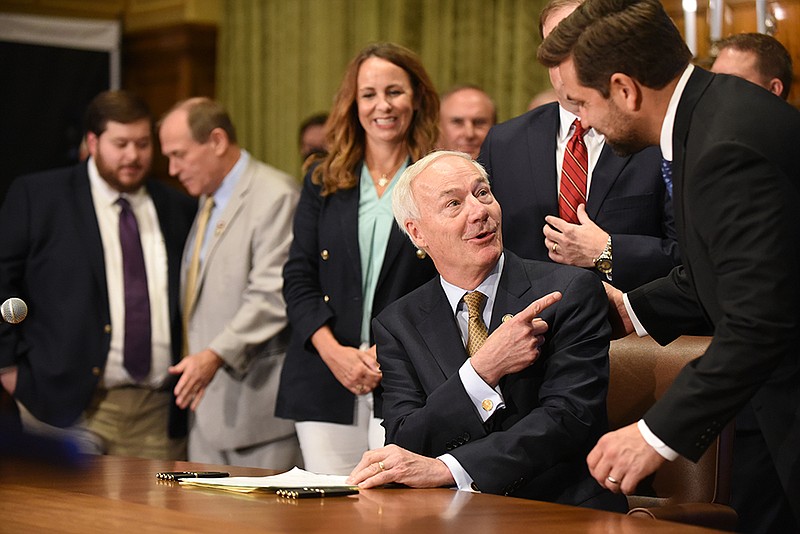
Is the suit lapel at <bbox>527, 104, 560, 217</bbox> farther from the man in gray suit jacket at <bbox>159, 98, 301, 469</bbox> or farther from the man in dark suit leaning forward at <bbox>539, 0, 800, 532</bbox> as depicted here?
the man in gray suit jacket at <bbox>159, 98, 301, 469</bbox>

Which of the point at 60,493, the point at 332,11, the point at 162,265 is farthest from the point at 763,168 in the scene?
the point at 332,11

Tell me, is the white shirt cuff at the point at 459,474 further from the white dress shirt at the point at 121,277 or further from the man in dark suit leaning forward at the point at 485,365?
the white dress shirt at the point at 121,277

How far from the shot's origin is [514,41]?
552 cm

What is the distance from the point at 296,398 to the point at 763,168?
6.51ft

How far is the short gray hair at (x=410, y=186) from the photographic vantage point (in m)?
2.83

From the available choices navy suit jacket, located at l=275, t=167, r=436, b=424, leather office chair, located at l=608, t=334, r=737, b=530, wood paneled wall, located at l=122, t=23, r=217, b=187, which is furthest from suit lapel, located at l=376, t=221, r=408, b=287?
wood paneled wall, located at l=122, t=23, r=217, b=187

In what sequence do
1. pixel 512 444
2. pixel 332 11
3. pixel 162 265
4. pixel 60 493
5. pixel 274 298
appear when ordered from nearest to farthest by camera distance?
pixel 60 493 → pixel 512 444 → pixel 274 298 → pixel 162 265 → pixel 332 11

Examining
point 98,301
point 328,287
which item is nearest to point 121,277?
point 98,301

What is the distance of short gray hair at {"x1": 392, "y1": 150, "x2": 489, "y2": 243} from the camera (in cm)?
283

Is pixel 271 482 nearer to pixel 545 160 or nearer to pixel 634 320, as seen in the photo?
pixel 634 320

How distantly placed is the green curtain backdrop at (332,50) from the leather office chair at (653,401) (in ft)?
9.68

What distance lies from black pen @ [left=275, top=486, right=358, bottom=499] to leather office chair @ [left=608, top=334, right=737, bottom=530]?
708 millimetres

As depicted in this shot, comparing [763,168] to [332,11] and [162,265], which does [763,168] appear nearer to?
[162,265]

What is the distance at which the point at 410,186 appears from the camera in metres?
2.86
